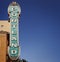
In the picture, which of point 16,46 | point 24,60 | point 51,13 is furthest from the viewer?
point 51,13

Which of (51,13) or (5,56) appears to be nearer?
(5,56)

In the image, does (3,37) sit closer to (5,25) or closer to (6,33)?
(6,33)

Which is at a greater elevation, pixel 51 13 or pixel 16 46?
pixel 51 13

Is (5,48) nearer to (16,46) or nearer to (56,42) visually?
(16,46)

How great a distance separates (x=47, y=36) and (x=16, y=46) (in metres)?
1.02

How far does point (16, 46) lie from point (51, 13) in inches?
54.1

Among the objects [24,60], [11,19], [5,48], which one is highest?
[11,19]

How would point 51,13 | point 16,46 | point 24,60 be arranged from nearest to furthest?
point 16,46, point 24,60, point 51,13

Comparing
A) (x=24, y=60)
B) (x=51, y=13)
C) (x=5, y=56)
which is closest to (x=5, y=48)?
(x=5, y=56)

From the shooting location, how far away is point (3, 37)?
4.88m

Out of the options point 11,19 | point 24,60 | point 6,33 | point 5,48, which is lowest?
point 24,60

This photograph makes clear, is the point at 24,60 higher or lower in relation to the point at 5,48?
lower

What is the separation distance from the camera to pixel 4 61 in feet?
15.8

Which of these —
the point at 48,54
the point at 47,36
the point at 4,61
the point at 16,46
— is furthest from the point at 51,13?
the point at 4,61
